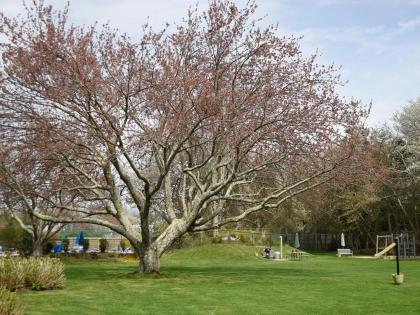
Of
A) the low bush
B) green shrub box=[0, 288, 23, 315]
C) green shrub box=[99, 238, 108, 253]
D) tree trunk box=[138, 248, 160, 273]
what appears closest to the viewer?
green shrub box=[0, 288, 23, 315]

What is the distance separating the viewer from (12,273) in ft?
42.7

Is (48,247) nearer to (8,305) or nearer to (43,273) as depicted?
(43,273)

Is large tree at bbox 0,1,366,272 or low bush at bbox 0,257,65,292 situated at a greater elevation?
large tree at bbox 0,1,366,272

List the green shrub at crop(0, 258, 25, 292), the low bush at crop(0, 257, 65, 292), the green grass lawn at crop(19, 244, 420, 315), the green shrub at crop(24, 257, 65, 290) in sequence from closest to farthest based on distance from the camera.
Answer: the green grass lawn at crop(19, 244, 420, 315) → the green shrub at crop(0, 258, 25, 292) → the low bush at crop(0, 257, 65, 292) → the green shrub at crop(24, 257, 65, 290)

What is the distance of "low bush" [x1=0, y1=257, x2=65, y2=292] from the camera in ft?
42.7

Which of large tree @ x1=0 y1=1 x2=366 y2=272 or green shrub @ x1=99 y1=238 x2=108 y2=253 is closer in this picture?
large tree @ x1=0 y1=1 x2=366 y2=272

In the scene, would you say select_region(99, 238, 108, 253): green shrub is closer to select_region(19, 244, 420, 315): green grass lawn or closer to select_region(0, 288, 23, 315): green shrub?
select_region(19, 244, 420, 315): green grass lawn

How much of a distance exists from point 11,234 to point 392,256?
2581 centimetres

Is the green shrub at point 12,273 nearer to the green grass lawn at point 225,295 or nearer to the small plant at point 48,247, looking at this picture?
the green grass lawn at point 225,295

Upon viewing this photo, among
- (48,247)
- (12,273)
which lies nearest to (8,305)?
(12,273)

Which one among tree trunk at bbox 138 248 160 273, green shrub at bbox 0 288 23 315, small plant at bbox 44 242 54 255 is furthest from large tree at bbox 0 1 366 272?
small plant at bbox 44 242 54 255

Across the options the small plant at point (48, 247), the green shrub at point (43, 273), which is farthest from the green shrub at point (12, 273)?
the small plant at point (48, 247)

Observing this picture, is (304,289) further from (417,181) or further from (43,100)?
(417,181)

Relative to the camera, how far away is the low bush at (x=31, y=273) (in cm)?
1301
